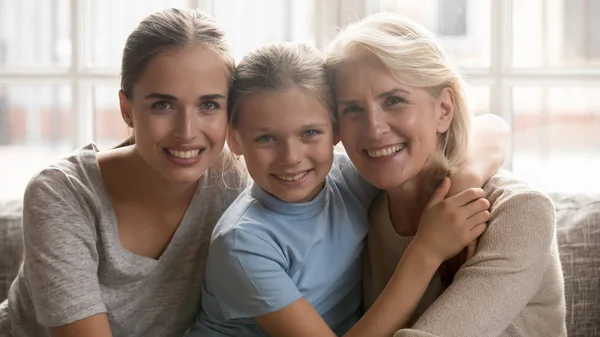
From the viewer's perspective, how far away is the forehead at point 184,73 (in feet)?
5.74

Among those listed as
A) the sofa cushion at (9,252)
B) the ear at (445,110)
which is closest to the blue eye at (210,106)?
the ear at (445,110)

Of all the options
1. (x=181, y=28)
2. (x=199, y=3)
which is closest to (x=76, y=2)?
(x=199, y=3)

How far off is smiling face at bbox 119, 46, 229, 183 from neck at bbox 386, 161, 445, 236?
16.2 inches

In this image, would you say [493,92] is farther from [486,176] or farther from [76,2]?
[76,2]

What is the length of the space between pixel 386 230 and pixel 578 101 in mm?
1069

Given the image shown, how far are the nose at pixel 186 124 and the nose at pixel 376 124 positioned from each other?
1.17 ft

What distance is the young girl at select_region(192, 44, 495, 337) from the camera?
168 centimetres

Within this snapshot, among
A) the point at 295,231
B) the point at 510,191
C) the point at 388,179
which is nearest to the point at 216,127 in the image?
the point at 295,231

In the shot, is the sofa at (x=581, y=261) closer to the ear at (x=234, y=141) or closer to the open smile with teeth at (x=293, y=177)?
the open smile with teeth at (x=293, y=177)

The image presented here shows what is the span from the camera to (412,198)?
1883 mm

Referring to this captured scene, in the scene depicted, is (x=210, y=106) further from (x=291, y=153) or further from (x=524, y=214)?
(x=524, y=214)

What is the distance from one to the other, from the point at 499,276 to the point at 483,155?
32 cm

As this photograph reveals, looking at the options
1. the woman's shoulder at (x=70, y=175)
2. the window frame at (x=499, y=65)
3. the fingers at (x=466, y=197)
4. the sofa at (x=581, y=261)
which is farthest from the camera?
the window frame at (x=499, y=65)

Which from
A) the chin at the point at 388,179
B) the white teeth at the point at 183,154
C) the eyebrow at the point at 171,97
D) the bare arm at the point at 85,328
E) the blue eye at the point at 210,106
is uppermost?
the eyebrow at the point at 171,97
